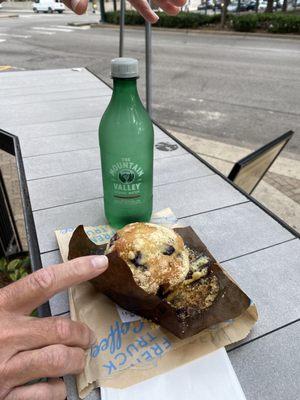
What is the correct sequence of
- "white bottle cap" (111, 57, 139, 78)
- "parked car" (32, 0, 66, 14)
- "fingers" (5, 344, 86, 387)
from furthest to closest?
1. "parked car" (32, 0, 66, 14)
2. "white bottle cap" (111, 57, 139, 78)
3. "fingers" (5, 344, 86, 387)

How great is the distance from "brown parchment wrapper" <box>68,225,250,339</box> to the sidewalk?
7.88 feet

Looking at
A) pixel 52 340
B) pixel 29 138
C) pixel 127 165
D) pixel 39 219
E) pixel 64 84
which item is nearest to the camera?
pixel 52 340

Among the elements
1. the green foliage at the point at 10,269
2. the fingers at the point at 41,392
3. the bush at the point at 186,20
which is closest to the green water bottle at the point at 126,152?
the fingers at the point at 41,392

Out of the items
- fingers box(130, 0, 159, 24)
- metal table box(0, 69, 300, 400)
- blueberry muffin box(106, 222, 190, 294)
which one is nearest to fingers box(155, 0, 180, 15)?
fingers box(130, 0, 159, 24)

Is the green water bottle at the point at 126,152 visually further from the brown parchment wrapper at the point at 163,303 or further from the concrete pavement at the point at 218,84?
the concrete pavement at the point at 218,84

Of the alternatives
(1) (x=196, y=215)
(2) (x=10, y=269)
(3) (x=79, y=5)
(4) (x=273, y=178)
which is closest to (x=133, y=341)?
(1) (x=196, y=215)

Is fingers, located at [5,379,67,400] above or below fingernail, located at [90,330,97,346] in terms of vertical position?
below

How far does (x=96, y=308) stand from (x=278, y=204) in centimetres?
287

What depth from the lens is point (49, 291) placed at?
78 centimetres

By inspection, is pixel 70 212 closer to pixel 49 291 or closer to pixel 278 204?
pixel 49 291

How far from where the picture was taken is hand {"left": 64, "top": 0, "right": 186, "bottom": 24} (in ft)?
4.58

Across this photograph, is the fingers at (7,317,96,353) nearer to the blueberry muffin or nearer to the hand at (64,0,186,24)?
the blueberry muffin

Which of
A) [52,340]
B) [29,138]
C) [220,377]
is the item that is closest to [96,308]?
[52,340]

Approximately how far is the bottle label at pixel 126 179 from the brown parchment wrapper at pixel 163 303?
0.34 m
